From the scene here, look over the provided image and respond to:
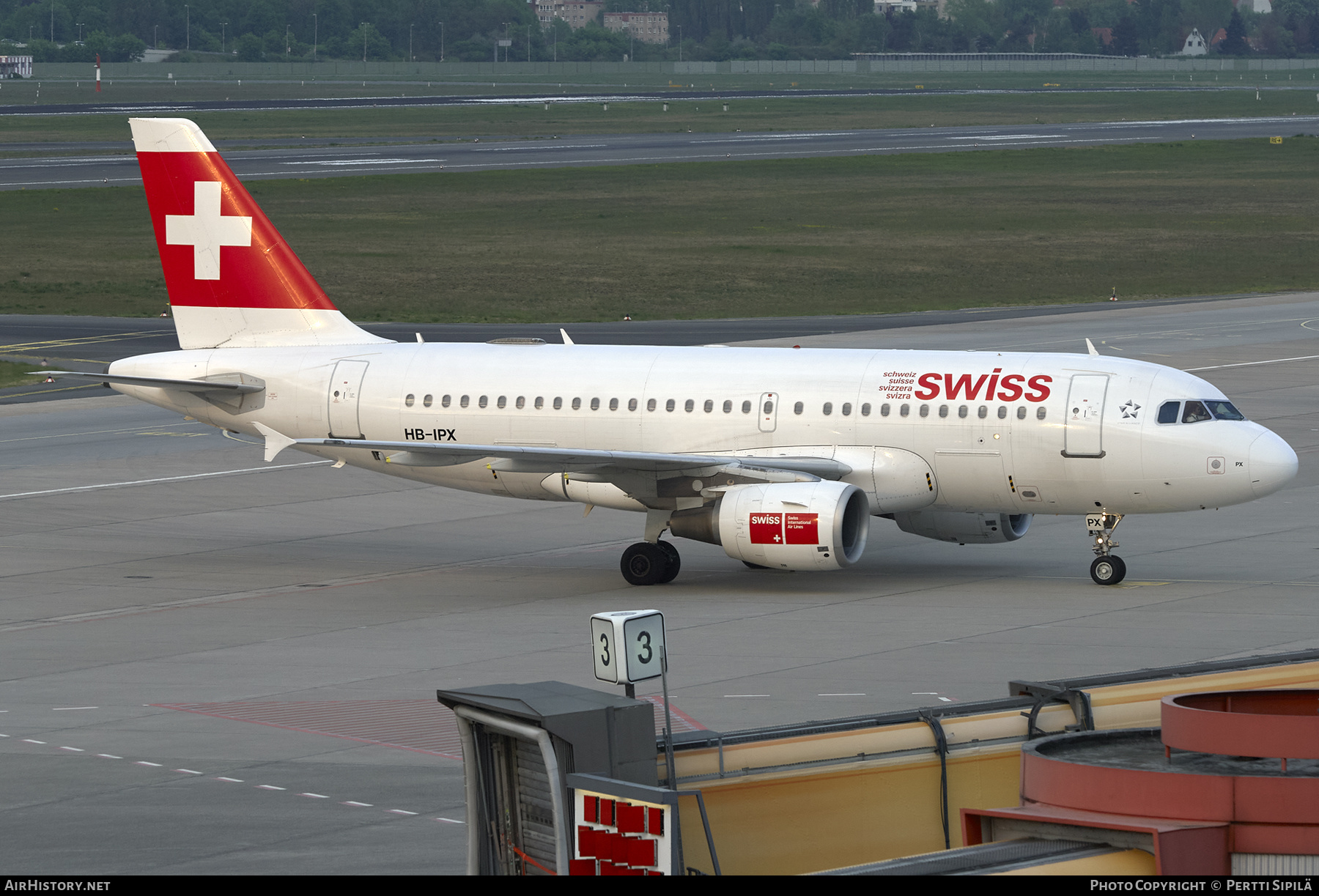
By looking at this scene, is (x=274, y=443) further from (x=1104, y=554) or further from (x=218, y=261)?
(x=1104, y=554)

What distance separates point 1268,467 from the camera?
33.9 metres

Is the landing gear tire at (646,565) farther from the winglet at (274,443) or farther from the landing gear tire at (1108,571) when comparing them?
the landing gear tire at (1108,571)

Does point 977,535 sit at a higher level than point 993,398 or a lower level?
lower

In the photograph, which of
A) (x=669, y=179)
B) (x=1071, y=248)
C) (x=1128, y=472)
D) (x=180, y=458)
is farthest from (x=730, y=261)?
(x=1128, y=472)

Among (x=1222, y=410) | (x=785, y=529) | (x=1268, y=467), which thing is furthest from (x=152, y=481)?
(x=1268, y=467)

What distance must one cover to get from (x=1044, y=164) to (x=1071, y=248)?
44.7m

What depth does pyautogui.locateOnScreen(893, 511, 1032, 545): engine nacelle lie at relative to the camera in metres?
36.7

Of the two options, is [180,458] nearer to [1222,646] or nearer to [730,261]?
[1222,646]

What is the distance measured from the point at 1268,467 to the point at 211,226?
2239 centimetres

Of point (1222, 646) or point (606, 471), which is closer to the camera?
point (1222, 646)

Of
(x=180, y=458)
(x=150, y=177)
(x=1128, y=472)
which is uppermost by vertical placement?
(x=150, y=177)

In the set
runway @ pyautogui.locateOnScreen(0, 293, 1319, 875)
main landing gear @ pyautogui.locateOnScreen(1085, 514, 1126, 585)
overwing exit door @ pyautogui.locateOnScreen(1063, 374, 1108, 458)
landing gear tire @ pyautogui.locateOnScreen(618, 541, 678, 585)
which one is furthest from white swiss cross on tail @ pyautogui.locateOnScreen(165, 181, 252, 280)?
main landing gear @ pyautogui.locateOnScreen(1085, 514, 1126, 585)

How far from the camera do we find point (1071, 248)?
102688mm

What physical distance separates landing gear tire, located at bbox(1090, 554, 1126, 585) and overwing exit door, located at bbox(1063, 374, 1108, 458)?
212 cm
